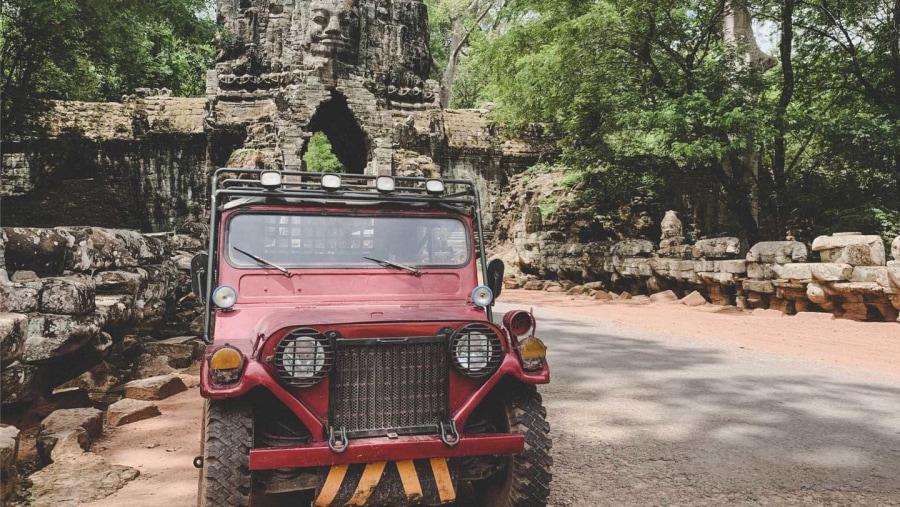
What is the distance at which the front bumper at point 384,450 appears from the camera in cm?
275

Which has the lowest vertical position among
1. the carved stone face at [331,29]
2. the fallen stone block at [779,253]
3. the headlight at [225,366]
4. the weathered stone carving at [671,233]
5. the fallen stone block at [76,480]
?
the fallen stone block at [76,480]

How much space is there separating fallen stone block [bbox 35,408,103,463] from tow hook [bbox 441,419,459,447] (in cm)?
284

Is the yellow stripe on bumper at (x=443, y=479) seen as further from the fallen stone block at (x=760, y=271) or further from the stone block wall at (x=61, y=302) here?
the fallen stone block at (x=760, y=271)

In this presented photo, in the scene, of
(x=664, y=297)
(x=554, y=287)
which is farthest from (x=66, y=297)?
(x=554, y=287)

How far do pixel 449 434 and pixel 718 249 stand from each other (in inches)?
485

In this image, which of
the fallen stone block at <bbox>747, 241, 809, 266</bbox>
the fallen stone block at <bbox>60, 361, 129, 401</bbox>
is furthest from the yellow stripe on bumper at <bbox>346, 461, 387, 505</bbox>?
the fallen stone block at <bbox>747, 241, 809, 266</bbox>

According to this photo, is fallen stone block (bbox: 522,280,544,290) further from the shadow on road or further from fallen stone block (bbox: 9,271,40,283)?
fallen stone block (bbox: 9,271,40,283)

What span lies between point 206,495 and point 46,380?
3.04m

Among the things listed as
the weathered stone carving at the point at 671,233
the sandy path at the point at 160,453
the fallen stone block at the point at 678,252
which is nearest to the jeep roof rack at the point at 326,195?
the sandy path at the point at 160,453

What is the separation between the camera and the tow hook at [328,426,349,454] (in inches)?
111

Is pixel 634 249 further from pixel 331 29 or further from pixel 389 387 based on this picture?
pixel 389 387

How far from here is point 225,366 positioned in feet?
9.41

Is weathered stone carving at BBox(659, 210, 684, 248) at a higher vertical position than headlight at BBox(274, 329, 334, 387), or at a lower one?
higher

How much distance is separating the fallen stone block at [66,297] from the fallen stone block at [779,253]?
38.8 feet
